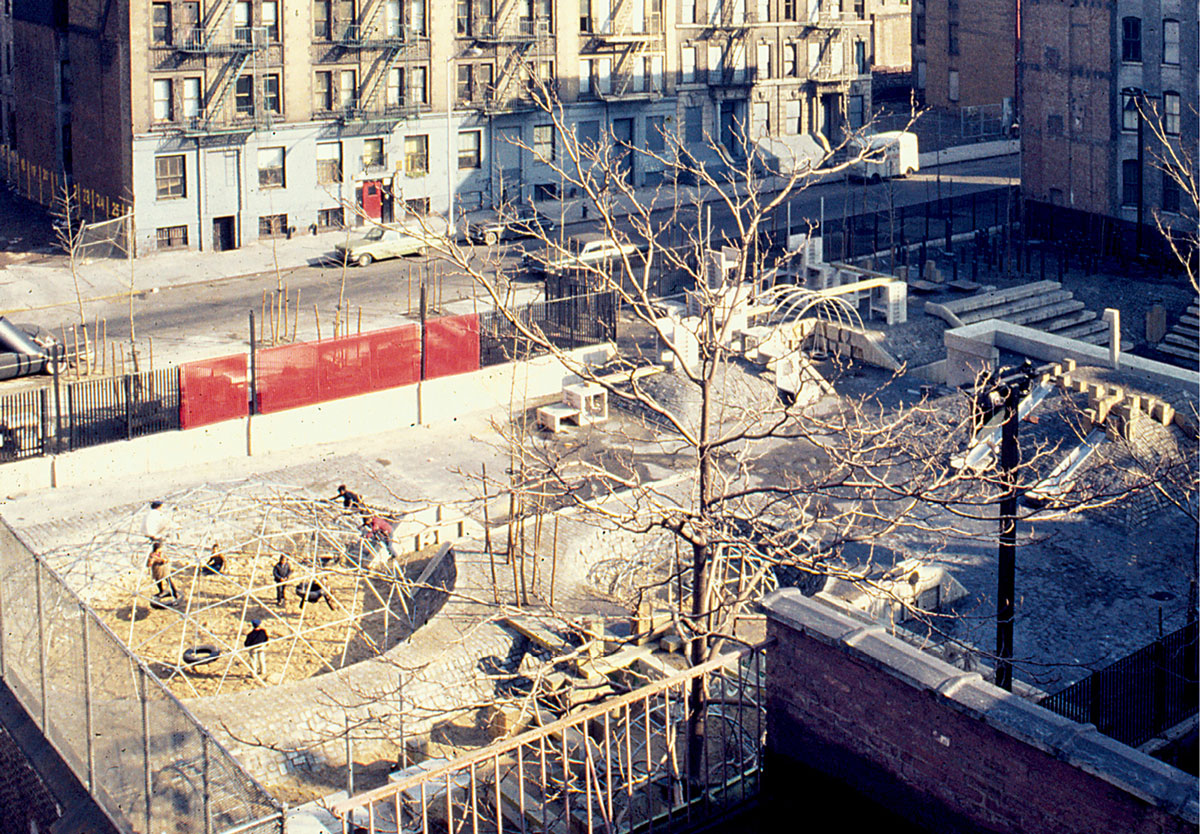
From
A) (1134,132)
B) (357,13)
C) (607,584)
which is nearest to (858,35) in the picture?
(1134,132)

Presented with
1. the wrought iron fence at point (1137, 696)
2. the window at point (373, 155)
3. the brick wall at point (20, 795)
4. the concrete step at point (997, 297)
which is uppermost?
the window at point (373, 155)

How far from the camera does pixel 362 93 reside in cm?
5847

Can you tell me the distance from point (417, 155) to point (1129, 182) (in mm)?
26780

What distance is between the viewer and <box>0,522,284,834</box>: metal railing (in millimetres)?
16297

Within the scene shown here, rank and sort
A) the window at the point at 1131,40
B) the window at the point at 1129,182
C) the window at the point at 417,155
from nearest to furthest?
the window at the point at 1131,40 < the window at the point at 1129,182 < the window at the point at 417,155

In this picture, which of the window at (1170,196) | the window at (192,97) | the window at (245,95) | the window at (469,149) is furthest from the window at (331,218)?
the window at (1170,196)

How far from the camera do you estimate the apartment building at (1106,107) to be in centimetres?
5306

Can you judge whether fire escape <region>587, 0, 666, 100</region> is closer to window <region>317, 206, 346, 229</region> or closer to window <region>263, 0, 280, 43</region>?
window <region>317, 206, 346, 229</region>

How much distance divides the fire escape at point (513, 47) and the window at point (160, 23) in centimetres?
1260

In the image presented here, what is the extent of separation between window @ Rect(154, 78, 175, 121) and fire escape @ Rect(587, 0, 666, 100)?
18399mm

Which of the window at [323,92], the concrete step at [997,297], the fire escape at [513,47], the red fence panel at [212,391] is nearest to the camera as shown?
the red fence panel at [212,391]

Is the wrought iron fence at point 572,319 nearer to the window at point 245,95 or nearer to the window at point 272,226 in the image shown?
the window at point 272,226

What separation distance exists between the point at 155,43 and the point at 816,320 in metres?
26.0

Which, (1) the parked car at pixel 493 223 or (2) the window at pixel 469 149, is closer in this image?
(1) the parked car at pixel 493 223
